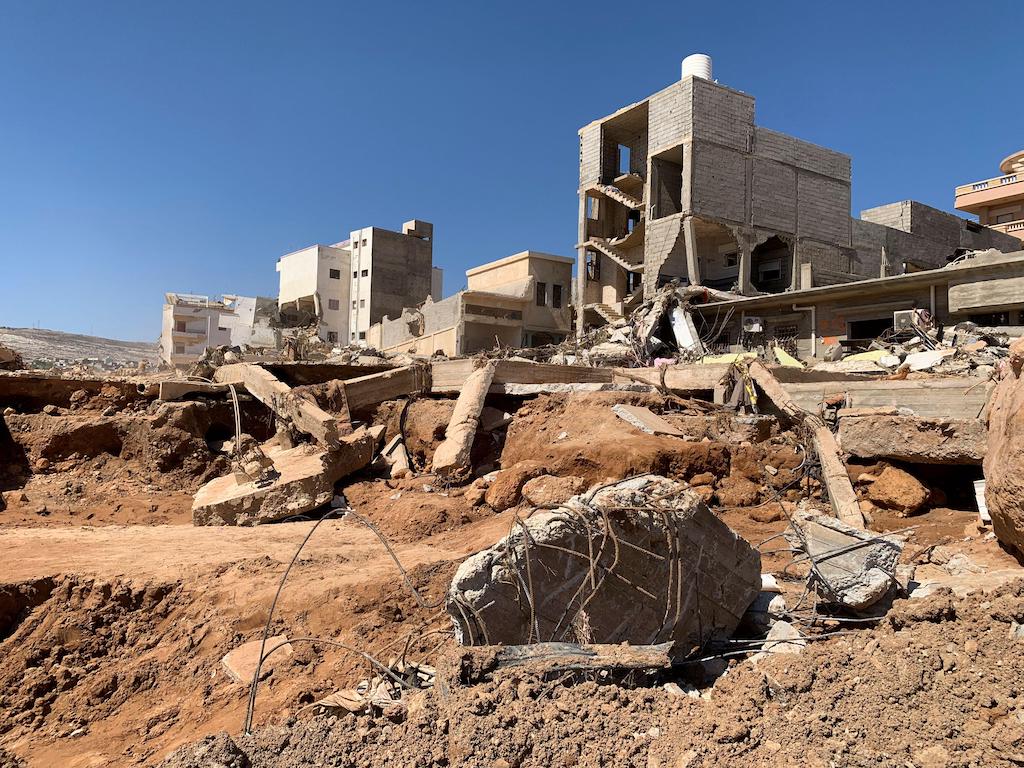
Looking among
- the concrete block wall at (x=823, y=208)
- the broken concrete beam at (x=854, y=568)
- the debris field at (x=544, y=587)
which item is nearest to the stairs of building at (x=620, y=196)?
the concrete block wall at (x=823, y=208)

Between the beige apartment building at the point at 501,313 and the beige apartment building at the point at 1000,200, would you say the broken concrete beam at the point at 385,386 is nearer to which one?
the beige apartment building at the point at 501,313

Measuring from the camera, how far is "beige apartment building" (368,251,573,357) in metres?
29.0

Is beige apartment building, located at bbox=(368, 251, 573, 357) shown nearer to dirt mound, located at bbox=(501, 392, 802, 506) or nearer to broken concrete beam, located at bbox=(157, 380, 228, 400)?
broken concrete beam, located at bbox=(157, 380, 228, 400)

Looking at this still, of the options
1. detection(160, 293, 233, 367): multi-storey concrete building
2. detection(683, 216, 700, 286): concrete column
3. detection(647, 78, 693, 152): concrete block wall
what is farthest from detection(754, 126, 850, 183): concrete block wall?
detection(160, 293, 233, 367): multi-storey concrete building

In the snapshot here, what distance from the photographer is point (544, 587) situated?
3498 millimetres

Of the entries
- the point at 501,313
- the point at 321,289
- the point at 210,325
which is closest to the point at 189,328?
the point at 210,325

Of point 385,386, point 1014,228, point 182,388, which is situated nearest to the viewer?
point 385,386

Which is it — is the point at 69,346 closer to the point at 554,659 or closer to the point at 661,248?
the point at 661,248

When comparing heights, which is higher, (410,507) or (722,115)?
(722,115)

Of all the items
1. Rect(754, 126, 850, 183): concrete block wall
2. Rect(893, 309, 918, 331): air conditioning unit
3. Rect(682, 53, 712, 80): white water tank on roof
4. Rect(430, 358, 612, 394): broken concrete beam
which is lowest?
Rect(430, 358, 612, 394): broken concrete beam

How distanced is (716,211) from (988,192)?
2072 cm

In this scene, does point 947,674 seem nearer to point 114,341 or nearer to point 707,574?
point 707,574

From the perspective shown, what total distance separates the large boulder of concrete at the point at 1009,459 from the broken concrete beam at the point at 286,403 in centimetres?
676

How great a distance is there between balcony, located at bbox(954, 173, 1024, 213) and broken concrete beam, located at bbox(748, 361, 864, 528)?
120 feet
